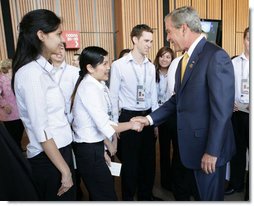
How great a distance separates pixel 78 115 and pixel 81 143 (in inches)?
7.5

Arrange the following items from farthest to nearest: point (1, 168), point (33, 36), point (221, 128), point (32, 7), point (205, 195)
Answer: point (32, 7) < point (205, 195) < point (221, 128) < point (33, 36) < point (1, 168)

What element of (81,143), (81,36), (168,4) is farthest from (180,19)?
(168,4)

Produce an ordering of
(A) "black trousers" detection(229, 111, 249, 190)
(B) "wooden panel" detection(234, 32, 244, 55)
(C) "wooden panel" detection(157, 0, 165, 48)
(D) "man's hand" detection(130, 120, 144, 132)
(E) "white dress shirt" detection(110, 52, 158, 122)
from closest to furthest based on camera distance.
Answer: (D) "man's hand" detection(130, 120, 144, 132)
(E) "white dress shirt" detection(110, 52, 158, 122)
(A) "black trousers" detection(229, 111, 249, 190)
(C) "wooden panel" detection(157, 0, 165, 48)
(B) "wooden panel" detection(234, 32, 244, 55)

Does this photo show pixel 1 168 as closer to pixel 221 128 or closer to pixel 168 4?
pixel 221 128

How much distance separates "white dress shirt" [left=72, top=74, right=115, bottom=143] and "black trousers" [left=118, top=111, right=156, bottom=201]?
0.69m

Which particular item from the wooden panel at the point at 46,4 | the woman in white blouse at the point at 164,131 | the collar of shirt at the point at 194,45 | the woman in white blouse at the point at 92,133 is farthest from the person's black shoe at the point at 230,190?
the wooden panel at the point at 46,4

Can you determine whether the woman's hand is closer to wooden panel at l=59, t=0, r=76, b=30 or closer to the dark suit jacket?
the dark suit jacket

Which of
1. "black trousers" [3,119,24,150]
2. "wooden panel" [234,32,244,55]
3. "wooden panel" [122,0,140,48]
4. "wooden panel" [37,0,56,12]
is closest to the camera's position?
"black trousers" [3,119,24,150]

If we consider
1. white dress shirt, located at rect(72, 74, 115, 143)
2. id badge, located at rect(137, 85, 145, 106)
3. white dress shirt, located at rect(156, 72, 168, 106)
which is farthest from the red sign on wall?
white dress shirt, located at rect(72, 74, 115, 143)

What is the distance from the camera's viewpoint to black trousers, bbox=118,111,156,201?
244 centimetres

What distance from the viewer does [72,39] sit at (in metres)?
5.92

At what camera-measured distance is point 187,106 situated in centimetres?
165

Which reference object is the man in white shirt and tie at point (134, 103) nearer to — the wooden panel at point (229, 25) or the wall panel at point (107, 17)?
the wall panel at point (107, 17)

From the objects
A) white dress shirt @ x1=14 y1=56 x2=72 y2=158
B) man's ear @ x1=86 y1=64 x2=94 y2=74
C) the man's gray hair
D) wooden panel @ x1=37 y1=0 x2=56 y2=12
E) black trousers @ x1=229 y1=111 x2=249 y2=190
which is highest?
wooden panel @ x1=37 y1=0 x2=56 y2=12
